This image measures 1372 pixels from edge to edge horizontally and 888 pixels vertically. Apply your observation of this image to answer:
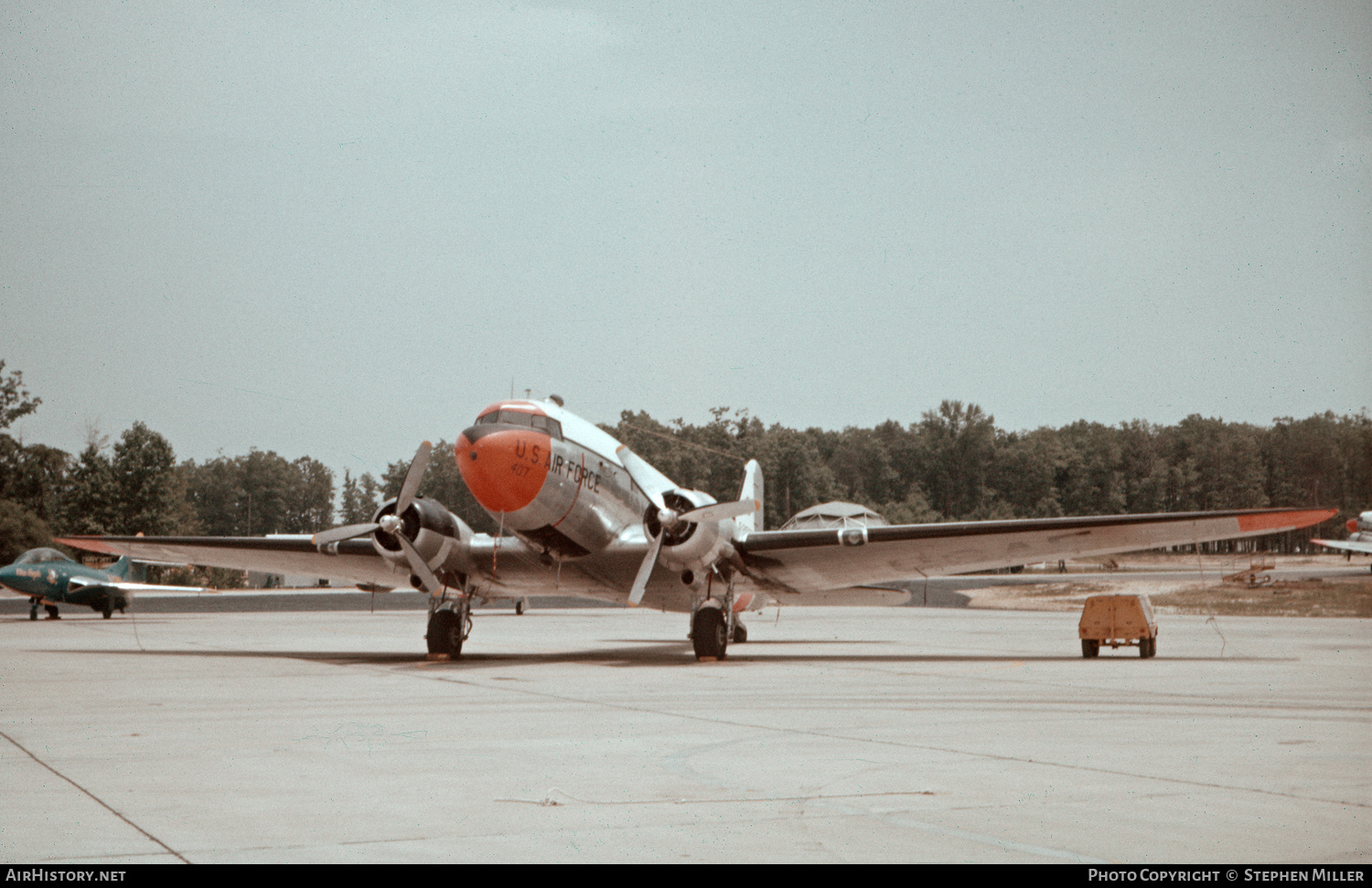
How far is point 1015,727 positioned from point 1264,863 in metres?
5.71

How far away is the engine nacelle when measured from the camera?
2053 centimetres

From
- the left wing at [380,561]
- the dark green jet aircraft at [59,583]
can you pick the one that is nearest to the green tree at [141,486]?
the dark green jet aircraft at [59,583]

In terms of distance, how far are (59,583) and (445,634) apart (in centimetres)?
2674

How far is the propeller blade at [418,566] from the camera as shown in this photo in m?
20.3

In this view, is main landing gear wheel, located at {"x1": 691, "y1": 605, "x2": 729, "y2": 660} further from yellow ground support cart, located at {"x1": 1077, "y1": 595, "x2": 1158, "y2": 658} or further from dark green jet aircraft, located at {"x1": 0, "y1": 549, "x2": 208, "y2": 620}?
dark green jet aircraft, located at {"x1": 0, "y1": 549, "x2": 208, "y2": 620}

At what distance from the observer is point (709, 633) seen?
2100cm

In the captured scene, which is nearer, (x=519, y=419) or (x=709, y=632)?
(x=519, y=419)

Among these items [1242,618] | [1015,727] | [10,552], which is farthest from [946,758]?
[10,552]

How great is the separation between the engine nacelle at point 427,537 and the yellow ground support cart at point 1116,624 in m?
12.4

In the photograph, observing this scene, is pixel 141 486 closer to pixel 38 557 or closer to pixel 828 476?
pixel 38 557

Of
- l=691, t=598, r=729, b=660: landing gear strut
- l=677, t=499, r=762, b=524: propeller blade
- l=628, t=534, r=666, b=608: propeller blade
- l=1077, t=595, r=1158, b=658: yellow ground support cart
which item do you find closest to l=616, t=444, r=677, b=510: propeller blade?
l=677, t=499, r=762, b=524: propeller blade

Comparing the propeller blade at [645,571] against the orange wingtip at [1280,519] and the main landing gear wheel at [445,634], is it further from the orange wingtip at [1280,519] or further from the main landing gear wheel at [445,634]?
the orange wingtip at [1280,519]

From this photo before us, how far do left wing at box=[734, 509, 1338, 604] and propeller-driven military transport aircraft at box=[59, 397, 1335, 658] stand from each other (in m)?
0.04

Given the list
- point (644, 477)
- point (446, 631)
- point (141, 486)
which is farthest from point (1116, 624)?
point (141, 486)
